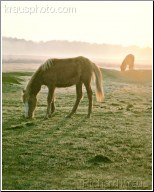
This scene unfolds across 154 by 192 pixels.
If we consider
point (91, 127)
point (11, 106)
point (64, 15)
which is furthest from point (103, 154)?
point (64, 15)

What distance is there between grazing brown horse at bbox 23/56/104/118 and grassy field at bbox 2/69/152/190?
67 millimetres

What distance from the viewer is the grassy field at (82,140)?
361cm

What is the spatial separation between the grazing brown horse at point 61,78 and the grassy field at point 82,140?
7 cm

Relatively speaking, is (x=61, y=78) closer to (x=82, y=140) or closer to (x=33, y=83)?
(x=33, y=83)

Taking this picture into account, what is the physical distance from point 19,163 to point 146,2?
2.11 metres

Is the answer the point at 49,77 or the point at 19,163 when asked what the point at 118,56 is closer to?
the point at 49,77

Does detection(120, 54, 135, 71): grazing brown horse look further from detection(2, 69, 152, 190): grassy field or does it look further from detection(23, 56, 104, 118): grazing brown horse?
detection(23, 56, 104, 118): grazing brown horse

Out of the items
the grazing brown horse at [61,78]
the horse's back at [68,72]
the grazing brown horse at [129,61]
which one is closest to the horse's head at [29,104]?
the grazing brown horse at [61,78]

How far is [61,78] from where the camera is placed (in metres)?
4.34

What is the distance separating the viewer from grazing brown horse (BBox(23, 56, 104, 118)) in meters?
4.29

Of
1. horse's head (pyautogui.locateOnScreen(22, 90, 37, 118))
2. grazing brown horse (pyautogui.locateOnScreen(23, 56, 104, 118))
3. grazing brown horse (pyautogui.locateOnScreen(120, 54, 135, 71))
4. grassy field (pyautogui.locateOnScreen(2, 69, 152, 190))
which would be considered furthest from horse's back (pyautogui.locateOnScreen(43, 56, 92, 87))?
grazing brown horse (pyautogui.locateOnScreen(120, 54, 135, 71))

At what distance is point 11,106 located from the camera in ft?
13.6

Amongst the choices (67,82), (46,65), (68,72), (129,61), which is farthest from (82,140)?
(129,61)

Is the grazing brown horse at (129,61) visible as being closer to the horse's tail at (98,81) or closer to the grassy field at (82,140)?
the grassy field at (82,140)
